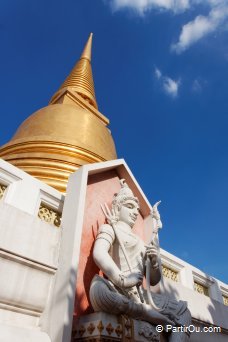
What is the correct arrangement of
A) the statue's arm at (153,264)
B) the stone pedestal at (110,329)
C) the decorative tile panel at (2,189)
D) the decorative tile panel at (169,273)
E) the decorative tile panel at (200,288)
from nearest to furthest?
the stone pedestal at (110,329) < the statue's arm at (153,264) < the decorative tile panel at (2,189) < the decorative tile panel at (169,273) < the decorative tile panel at (200,288)

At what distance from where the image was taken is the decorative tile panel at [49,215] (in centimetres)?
534

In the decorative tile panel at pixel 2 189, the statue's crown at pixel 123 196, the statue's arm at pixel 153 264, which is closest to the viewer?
the statue's arm at pixel 153 264

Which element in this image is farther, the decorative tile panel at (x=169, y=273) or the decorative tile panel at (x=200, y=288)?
the decorative tile panel at (x=200, y=288)

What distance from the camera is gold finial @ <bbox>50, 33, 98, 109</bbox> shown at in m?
15.0

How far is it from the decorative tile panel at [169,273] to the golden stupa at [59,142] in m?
2.77

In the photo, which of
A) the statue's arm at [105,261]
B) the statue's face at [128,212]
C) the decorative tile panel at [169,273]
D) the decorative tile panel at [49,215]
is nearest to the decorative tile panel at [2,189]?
the decorative tile panel at [49,215]

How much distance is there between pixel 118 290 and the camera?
4.43 meters

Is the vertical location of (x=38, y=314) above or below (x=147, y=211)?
below

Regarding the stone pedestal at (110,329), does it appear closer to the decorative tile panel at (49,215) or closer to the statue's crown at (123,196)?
the decorative tile panel at (49,215)

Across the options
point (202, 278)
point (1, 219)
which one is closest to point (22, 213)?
point (1, 219)

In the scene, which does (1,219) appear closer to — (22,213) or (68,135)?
(22,213)

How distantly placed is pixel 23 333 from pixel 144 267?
2012 millimetres

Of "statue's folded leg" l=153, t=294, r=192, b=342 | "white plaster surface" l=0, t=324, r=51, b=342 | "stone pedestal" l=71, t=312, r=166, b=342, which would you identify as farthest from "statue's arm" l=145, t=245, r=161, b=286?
"white plaster surface" l=0, t=324, r=51, b=342

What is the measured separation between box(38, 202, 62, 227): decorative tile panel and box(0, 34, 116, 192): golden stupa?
1835 millimetres
